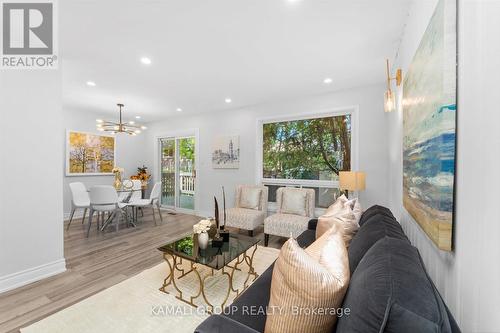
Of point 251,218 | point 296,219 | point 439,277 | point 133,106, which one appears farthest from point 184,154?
point 439,277

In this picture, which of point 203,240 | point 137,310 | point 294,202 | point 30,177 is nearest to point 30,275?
point 30,177

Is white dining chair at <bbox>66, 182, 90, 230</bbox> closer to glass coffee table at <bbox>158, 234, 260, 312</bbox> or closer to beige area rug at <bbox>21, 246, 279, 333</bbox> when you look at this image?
beige area rug at <bbox>21, 246, 279, 333</bbox>

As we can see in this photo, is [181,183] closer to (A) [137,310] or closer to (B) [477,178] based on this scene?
(A) [137,310]

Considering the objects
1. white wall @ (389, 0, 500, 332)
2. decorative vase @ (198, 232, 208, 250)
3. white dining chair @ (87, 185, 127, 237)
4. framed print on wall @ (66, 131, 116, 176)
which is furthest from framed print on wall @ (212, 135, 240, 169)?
white wall @ (389, 0, 500, 332)

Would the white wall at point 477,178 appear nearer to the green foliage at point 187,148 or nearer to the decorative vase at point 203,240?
the decorative vase at point 203,240

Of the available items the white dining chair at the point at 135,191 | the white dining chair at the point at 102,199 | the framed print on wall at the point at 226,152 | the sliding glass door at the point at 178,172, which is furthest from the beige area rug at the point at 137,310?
the sliding glass door at the point at 178,172

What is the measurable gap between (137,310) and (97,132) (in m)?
4.76

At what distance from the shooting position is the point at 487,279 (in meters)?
0.62

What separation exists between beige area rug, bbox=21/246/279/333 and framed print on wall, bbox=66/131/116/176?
12.6 ft

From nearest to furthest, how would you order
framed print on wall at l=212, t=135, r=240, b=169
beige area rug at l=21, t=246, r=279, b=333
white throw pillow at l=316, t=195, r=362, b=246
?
beige area rug at l=21, t=246, r=279, b=333 < white throw pillow at l=316, t=195, r=362, b=246 < framed print on wall at l=212, t=135, r=240, b=169

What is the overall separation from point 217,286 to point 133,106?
13.5ft

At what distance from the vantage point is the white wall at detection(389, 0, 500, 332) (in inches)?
23.6

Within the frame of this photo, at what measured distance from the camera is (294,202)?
3.48m

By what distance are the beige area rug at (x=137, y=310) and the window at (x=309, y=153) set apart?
217 cm
